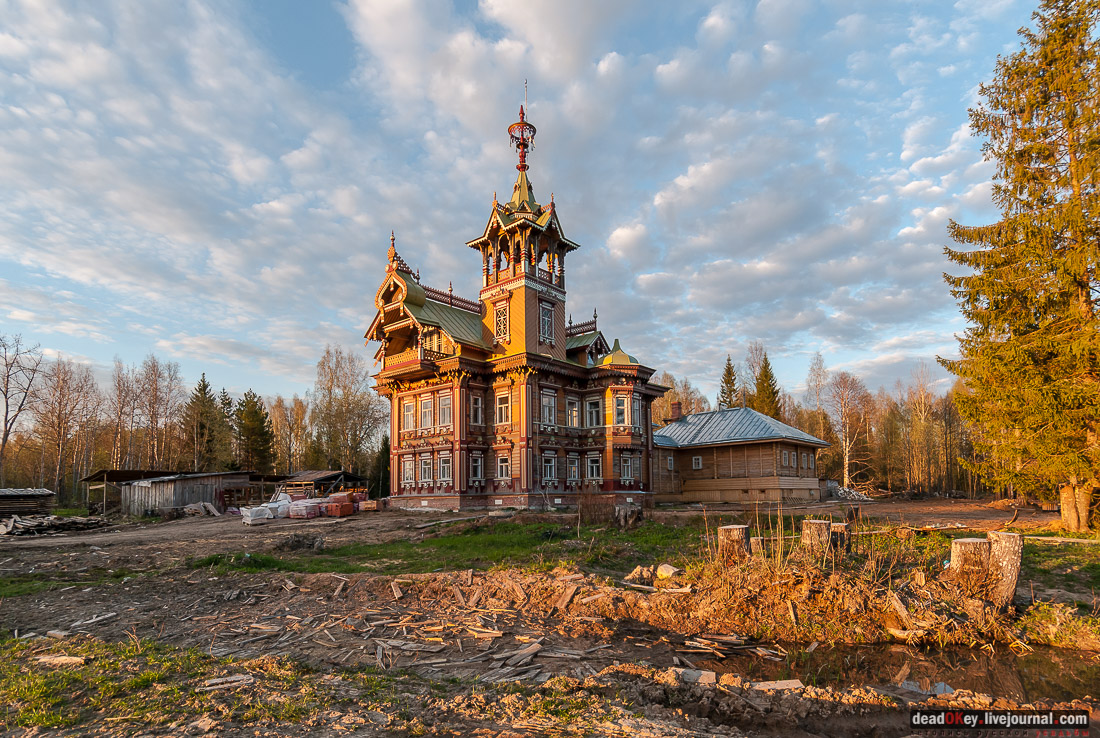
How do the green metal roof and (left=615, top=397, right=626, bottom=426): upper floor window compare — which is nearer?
the green metal roof

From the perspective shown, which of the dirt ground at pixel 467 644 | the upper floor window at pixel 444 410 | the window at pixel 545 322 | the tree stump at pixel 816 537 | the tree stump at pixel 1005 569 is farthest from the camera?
the window at pixel 545 322

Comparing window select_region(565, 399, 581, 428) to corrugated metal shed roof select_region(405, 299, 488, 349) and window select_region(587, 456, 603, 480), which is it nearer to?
window select_region(587, 456, 603, 480)

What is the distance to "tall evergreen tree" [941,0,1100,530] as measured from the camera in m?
18.4

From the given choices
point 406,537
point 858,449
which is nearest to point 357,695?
point 406,537

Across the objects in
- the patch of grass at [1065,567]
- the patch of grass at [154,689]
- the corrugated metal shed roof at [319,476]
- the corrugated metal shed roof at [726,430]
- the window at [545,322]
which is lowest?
the patch of grass at [1065,567]

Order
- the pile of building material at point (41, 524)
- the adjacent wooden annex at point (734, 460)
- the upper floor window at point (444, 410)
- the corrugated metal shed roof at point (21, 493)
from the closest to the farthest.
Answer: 1. the pile of building material at point (41, 524)
2. the corrugated metal shed roof at point (21, 493)
3. the upper floor window at point (444, 410)
4. the adjacent wooden annex at point (734, 460)

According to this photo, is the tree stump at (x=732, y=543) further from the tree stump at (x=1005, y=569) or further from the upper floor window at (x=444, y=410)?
the upper floor window at (x=444, y=410)

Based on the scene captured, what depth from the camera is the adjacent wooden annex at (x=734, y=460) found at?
3744 cm

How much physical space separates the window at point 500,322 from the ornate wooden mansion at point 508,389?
7 centimetres

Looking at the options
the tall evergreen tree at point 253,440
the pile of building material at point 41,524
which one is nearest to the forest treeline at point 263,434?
the tall evergreen tree at point 253,440

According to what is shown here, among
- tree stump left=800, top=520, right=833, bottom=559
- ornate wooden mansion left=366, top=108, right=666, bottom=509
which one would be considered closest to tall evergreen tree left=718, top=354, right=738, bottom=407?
ornate wooden mansion left=366, top=108, right=666, bottom=509

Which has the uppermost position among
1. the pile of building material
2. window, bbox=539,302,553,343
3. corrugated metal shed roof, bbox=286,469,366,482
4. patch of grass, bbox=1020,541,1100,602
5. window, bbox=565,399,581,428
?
window, bbox=539,302,553,343

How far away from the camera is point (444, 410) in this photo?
33719 millimetres

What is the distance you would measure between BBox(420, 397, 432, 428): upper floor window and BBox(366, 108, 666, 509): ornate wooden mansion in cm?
9
